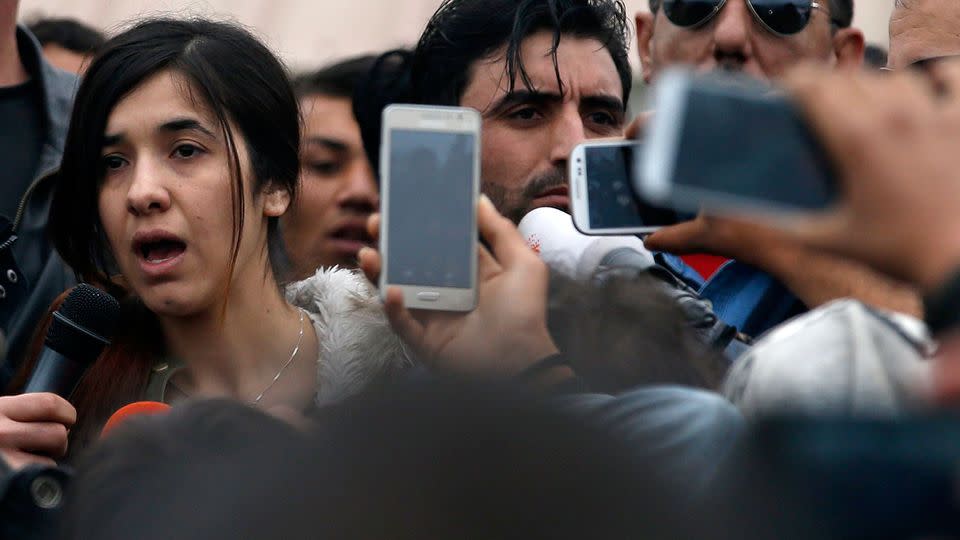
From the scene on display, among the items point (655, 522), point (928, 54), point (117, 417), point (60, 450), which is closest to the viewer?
point (655, 522)

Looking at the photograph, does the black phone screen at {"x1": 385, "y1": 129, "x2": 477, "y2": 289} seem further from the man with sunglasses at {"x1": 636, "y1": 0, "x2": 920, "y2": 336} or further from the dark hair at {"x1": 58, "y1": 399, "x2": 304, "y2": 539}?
the dark hair at {"x1": 58, "y1": 399, "x2": 304, "y2": 539}

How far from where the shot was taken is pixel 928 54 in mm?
2512

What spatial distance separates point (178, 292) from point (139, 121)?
36 cm

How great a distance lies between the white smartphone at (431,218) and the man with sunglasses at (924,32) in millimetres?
927

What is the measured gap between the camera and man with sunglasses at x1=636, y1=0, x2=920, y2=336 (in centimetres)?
184

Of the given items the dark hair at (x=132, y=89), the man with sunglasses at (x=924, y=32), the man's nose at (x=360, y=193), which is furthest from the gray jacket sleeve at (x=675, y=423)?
the man's nose at (x=360, y=193)

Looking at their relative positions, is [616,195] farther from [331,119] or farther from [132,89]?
[331,119]

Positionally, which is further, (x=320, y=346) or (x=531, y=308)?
(x=320, y=346)

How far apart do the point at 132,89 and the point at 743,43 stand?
1.21 metres

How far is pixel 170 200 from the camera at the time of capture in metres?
2.91

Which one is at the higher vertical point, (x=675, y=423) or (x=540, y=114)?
(x=675, y=423)

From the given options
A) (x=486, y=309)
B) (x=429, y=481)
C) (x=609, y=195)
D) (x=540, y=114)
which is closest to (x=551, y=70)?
(x=540, y=114)

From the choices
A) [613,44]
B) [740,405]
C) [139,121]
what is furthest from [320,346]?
[740,405]

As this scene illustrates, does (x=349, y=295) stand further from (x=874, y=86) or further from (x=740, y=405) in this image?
(x=874, y=86)
